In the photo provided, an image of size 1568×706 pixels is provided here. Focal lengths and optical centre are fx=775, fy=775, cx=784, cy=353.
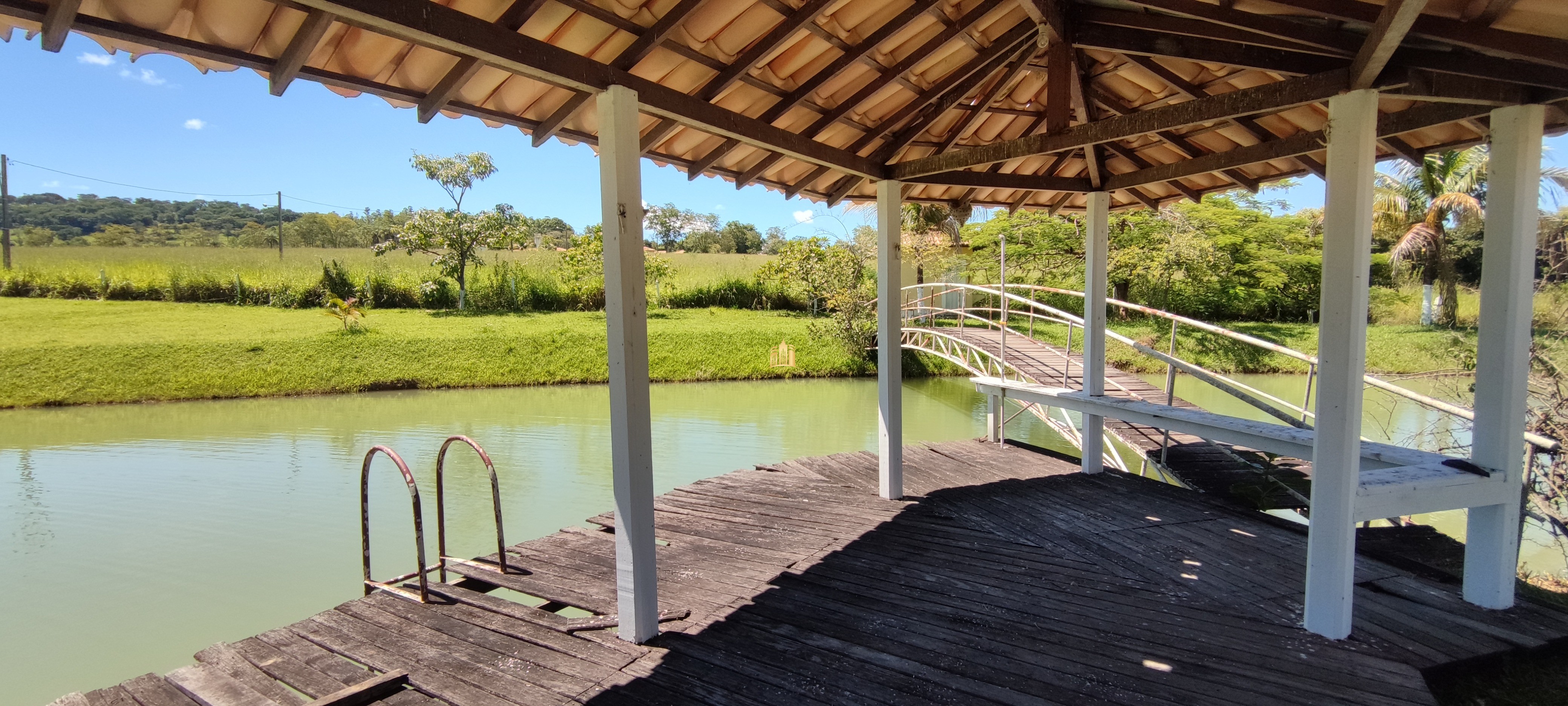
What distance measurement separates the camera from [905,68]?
385 centimetres

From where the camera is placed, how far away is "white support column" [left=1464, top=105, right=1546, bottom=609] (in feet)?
10.1

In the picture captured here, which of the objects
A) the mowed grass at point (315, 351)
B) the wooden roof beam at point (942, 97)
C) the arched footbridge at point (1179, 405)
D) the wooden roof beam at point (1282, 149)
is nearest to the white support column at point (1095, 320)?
the wooden roof beam at point (1282, 149)

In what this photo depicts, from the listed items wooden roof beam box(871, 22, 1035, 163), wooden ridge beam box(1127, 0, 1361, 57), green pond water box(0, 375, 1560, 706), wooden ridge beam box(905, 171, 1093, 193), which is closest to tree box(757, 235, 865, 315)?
green pond water box(0, 375, 1560, 706)

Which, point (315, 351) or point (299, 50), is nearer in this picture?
point (299, 50)

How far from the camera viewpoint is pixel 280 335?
17266 mm

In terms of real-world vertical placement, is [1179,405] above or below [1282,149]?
below

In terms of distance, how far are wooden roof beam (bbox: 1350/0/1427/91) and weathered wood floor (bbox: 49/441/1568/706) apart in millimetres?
2095

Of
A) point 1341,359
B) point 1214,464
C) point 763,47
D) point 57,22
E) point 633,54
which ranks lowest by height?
point 1214,464

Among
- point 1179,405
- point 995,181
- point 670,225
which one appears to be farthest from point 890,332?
point 670,225

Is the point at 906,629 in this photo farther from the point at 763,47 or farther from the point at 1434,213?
the point at 1434,213

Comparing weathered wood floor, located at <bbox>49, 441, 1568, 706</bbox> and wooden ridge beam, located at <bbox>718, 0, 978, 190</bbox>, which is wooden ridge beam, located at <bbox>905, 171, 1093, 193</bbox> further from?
weathered wood floor, located at <bbox>49, 441, 1568, 706</bbox>

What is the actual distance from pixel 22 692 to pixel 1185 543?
248 inches

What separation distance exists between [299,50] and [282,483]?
8147 mm

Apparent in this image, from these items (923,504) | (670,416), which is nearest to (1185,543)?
(923,504)
